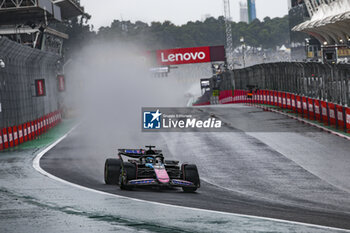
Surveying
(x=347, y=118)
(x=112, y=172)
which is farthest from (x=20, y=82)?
(x=112, y=172)

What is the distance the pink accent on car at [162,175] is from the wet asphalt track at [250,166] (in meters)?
0.28

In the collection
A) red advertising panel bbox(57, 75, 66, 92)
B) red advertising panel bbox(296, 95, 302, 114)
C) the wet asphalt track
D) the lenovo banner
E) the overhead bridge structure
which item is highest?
the overhead bridge structure

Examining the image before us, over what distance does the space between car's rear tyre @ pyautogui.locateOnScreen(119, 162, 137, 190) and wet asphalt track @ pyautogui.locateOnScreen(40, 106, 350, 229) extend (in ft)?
0.82

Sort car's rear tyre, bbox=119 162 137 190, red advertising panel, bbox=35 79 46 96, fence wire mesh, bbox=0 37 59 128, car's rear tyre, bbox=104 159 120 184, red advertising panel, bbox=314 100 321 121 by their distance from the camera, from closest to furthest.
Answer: car's rear tyre, bbox=119 162 137 190 < car's rear tyre, bbox=104 159 120 184 < red advertising panel, bbox=314 100 321 121 < fence wire mesh, bbox=0 37 59 128 < red advertising panel, bbox=35 79 46 96

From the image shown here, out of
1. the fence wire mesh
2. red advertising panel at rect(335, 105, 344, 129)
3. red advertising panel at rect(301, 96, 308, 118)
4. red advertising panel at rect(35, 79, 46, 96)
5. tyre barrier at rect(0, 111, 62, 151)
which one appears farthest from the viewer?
red advertising panel at rect(35, 79, 46, 96)

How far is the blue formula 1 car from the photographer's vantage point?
41.9 ft

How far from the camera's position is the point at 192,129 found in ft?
96.7

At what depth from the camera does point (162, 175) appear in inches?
510

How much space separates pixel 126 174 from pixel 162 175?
2.44 ft

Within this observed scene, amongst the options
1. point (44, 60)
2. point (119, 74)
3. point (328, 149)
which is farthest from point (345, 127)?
point (119, 74)

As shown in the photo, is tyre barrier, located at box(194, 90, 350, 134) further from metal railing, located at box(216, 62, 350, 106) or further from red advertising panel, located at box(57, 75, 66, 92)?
red advertising panel, located at box(57, 75, 66, 92)

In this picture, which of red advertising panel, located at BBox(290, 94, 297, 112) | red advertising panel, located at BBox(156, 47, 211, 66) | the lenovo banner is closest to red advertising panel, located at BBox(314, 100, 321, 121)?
red advertising panel, located at BBox(290, 94, 297, 112)

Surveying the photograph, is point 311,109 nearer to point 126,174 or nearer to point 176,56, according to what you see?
point 126,174

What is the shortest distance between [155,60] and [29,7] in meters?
33.3
